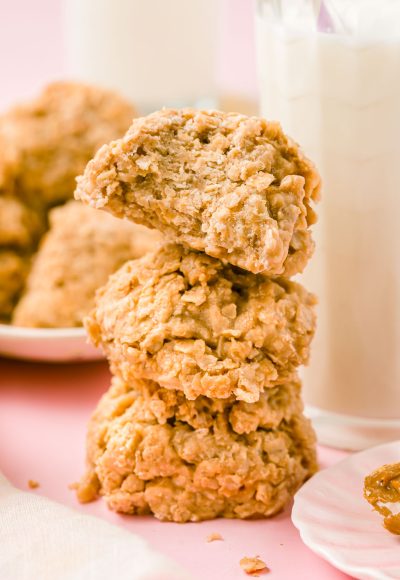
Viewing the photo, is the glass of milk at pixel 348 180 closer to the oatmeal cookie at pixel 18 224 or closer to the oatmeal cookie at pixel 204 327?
the oatmeal cookie at pixel 204 327

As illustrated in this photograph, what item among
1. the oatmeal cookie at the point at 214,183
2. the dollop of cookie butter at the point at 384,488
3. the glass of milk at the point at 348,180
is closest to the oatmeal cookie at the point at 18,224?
the glass of milk at the point at 348,180

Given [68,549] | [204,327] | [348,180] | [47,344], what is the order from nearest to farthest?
[68,549], [204,327], [348,180], [47,344]

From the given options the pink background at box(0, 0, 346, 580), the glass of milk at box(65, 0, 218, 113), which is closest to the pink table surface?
the pink background at box(0, 0, 346, 580)

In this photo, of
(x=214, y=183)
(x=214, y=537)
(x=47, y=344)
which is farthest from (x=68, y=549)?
(x=47, y=344)

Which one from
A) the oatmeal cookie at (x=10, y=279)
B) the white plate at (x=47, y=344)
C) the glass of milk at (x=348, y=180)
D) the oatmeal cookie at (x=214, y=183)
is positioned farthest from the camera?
the oatmeal cookie at (x=10, y=279)

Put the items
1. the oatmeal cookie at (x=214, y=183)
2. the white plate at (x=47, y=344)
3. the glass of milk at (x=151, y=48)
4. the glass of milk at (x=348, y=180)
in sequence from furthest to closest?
the glass of milk at (x=151, y=48)
the white plate at (x=47, y=344)
the glass of milk at (x=348, y=180)
the oatmeal cookie at (x=214, y=183)

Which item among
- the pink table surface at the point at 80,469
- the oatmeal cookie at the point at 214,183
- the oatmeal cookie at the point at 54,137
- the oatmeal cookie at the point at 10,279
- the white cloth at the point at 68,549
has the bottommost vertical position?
the pink table surface at the point at 80,469

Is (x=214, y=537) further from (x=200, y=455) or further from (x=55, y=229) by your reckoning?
(x=55, y=229)

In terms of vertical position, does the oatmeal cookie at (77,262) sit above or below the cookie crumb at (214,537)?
above
